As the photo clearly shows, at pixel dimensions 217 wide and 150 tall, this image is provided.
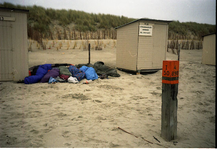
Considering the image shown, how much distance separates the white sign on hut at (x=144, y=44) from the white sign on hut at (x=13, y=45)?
4466 mm

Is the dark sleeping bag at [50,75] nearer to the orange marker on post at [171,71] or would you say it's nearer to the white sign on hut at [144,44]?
the white sign on hut at [144,44]

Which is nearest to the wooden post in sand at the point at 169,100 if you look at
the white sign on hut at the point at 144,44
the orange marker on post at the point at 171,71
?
the orange marker on post at the point at 171,71

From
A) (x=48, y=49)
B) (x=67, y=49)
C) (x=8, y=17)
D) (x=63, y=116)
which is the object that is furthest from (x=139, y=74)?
(x=48, y=49)

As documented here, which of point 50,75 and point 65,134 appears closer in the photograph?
point 65,134

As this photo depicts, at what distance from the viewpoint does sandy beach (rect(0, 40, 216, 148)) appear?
225cm

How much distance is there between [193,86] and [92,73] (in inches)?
150

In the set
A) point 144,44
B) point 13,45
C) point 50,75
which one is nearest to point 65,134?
point 50,75

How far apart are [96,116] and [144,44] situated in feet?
17.2

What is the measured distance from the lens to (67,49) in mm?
13297

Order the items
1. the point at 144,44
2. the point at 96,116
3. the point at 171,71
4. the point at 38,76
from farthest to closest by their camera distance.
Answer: the point at 144,44
the point at 38,76
the point at 96,116
the point at 171,71

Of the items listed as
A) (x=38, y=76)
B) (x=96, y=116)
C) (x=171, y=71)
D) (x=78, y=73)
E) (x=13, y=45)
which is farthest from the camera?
(x=78, y=73)

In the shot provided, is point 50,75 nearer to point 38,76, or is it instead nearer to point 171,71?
point 38,76

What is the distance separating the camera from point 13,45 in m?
5.92

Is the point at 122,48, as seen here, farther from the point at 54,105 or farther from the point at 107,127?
the point at 107,127
